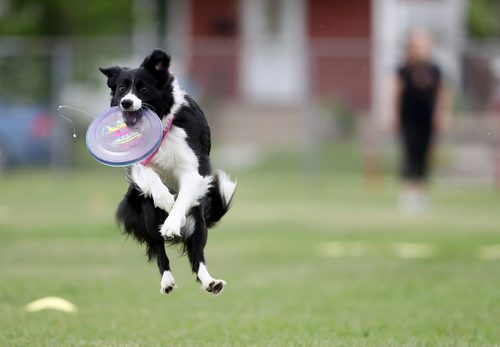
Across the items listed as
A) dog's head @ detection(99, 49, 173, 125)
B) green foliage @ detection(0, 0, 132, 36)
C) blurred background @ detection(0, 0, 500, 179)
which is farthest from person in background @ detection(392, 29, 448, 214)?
green foliage @ detection(0, 0, 132, 36)

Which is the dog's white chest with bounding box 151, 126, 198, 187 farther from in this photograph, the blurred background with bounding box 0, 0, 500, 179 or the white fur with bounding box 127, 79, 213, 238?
the blurred background with bounding box 0, 0, 500, 179

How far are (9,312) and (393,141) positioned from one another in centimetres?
1398

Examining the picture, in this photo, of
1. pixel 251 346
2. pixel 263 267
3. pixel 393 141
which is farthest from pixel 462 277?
pixel 393 141

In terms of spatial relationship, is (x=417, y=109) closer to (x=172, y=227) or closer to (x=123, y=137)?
(x=123, y=137)

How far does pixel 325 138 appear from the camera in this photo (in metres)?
20.6

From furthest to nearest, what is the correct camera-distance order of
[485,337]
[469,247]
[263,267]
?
[469,247]
[263,267]
[485,337]

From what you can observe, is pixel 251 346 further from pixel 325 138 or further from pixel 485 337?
pixel 325 138

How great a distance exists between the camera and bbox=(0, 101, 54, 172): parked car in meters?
20.7

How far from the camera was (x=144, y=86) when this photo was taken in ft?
20.3

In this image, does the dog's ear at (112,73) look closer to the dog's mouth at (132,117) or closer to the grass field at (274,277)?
the dog's mouth at (132,117)

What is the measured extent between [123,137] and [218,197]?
37.2 inches

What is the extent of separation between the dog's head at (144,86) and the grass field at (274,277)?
143cm

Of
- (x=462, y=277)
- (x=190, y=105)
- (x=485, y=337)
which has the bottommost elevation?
(x=462, y=277)

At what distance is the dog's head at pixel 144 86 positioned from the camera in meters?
6.11
